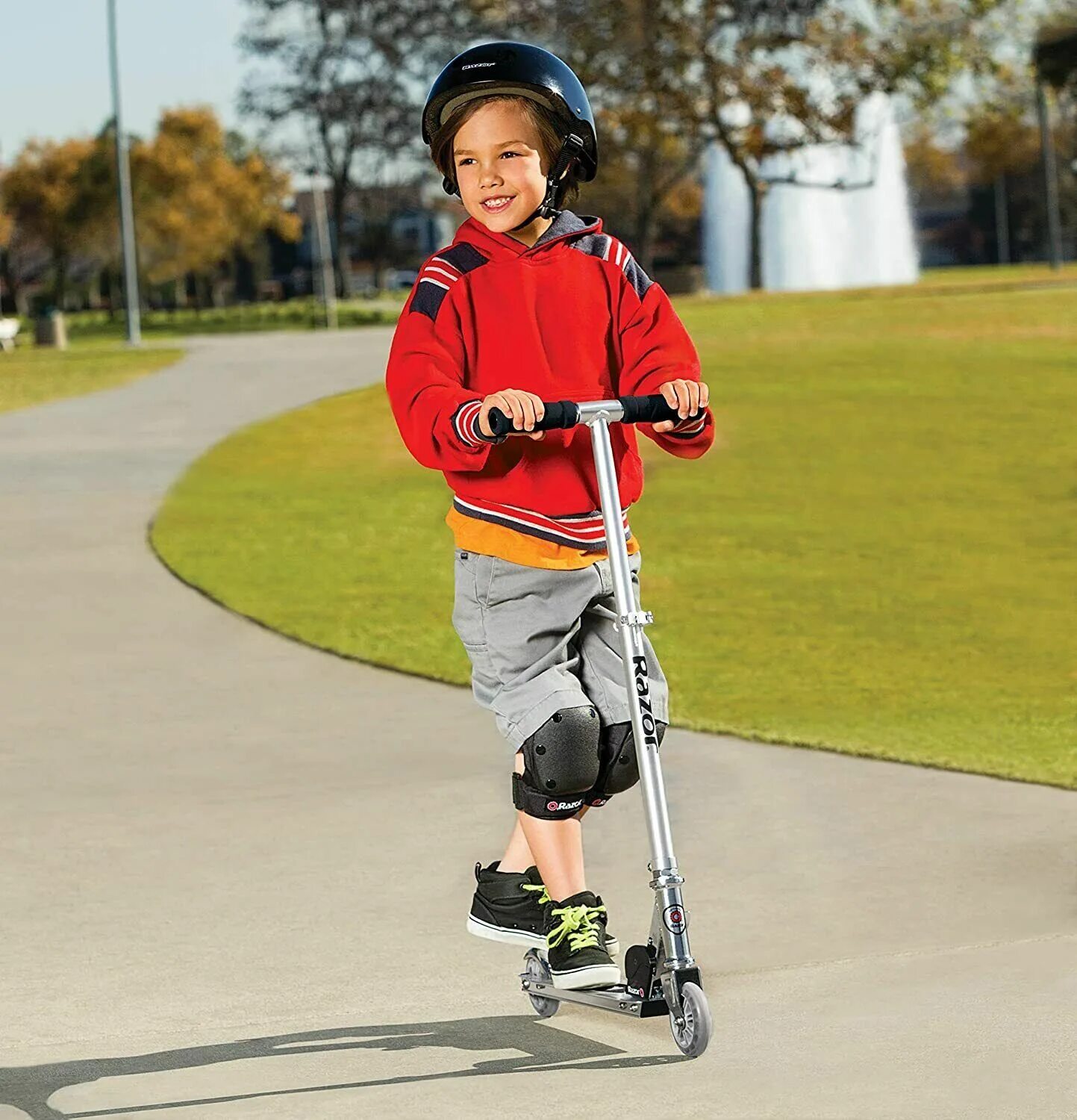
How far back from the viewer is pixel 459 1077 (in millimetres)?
3666

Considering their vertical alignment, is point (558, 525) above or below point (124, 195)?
below

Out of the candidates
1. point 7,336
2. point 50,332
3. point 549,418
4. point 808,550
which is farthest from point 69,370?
A: point 549,418

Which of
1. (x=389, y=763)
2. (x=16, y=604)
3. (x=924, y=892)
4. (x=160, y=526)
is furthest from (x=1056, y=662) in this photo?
(x=160, y=526)

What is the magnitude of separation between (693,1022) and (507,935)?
0.61 m

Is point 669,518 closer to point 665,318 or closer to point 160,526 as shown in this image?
point 160,526

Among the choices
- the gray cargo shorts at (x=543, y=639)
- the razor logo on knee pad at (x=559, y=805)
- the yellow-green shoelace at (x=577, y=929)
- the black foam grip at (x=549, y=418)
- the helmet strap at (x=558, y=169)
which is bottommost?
the yellow-green shoelace at (x=577, y=929)

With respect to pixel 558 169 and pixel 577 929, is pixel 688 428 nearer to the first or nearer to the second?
pixel 558 169

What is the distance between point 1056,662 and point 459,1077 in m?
5.46

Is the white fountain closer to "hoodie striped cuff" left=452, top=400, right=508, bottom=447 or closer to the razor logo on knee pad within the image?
the razor logo on knee pad

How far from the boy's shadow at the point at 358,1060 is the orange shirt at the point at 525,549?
909 millimetres

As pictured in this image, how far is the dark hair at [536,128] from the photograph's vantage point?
13.1ft

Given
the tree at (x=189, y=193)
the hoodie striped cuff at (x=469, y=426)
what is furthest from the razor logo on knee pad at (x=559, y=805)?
the tree at (x=189, y=193)

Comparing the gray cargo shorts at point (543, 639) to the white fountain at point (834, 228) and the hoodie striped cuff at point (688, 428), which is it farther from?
the white fountain at point (834, 228)

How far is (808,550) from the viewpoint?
1198 centimetres
